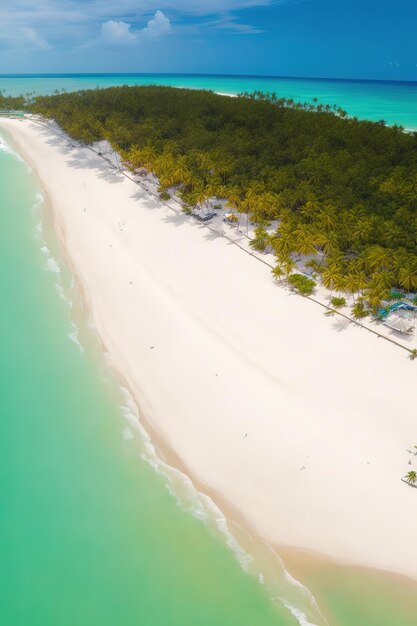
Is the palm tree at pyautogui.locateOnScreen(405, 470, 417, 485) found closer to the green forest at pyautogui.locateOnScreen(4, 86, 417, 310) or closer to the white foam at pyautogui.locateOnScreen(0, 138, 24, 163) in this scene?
the green forest at pyautogui.locateOnScreen(4, 86, 417, 310)

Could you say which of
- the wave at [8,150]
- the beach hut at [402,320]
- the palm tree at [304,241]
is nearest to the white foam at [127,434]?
the beach hut at [402,320]

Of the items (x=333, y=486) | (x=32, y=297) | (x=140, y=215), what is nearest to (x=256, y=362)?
(x=333, y=486)

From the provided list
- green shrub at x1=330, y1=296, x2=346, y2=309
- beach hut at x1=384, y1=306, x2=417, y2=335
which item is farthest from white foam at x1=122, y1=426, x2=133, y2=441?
beach hut at x1=384, y1=306, x2=417, y2=335

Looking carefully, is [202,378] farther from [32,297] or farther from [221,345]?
[32,297]

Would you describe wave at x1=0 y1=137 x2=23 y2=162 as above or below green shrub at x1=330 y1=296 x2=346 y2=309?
above

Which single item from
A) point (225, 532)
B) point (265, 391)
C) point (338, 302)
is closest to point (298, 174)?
point (338, 302)

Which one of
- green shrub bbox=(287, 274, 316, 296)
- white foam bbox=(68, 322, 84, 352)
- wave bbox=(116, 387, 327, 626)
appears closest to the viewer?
wave bbox=(116, 387, 327, 626)

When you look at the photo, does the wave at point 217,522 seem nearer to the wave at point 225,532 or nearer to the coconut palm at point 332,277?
the wave at point 225,532
